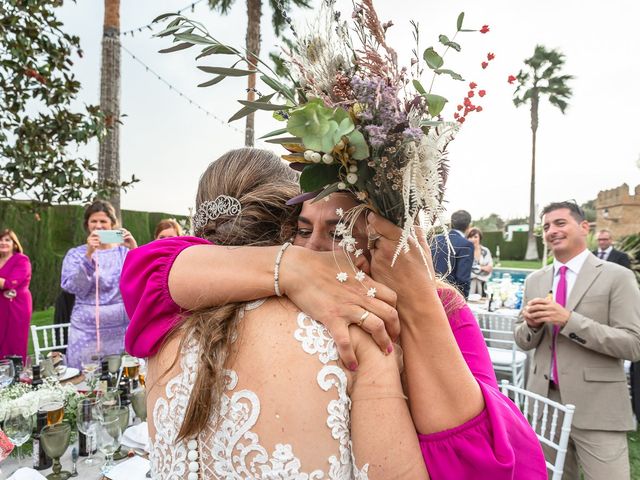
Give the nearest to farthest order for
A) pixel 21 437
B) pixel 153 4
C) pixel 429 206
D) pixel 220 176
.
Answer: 1. pixel 429 206
2. pixel 220 176
3. pixel 21 437
4. pixel 153 4

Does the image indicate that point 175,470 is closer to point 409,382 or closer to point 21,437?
point 409,382

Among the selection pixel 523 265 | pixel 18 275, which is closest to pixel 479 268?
pixel 18 275

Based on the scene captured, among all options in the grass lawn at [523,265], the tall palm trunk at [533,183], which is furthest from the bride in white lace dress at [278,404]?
the tall palm trunk at [533,183]

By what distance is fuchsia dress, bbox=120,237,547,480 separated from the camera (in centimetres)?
94

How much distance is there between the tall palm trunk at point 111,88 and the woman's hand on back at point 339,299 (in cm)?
676

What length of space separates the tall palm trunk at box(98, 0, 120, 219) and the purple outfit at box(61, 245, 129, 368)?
283 centimetres

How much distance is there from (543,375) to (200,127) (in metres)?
11.8

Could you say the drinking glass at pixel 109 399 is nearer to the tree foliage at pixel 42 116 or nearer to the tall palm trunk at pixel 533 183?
the tree foliage at pixel 42 116

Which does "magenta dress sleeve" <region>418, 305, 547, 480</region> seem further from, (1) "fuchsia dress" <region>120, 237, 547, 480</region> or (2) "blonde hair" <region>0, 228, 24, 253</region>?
(2) "blonde hair" <region>0, 228, 24, 253</region>

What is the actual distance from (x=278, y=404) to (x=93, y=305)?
406 centimetres

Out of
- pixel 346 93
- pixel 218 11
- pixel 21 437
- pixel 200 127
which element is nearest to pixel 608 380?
pixel 346 93

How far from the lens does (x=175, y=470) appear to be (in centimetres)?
99

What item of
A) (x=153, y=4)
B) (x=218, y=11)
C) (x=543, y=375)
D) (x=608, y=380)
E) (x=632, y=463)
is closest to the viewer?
(x=608, y=380)

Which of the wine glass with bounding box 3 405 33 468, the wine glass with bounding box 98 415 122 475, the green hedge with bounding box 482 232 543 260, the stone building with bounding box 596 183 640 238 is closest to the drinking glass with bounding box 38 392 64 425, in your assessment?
the wine glass with bounding box 3 405 33 468
